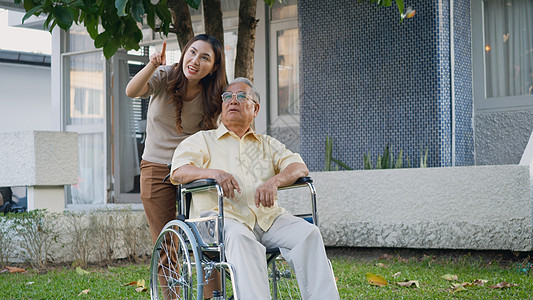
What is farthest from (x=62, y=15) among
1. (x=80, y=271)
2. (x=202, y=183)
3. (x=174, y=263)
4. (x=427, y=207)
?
(x=427, y=207)

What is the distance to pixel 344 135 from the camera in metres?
6.91

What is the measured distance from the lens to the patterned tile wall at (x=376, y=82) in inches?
253

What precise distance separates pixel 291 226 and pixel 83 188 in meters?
8.22

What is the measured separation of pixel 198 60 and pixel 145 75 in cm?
27

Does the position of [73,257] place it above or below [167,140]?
below

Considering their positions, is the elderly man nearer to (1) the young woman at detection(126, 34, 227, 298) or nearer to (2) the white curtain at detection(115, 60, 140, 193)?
(1) the young woman at detection(126, 34, 227, 298)

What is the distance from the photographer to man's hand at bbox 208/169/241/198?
9.48 ft

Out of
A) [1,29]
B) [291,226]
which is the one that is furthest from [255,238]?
[1,29]

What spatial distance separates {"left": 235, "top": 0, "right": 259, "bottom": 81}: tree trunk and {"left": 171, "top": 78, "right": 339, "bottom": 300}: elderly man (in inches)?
103

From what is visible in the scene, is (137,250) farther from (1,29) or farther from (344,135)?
(1,29)

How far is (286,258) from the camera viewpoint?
9.70 ft

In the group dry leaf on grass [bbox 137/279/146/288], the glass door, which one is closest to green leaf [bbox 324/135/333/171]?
dry leaf on grass [bbox 137/279/146/288]

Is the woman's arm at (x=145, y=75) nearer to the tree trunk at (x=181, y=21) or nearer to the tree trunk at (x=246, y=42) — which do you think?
the tree trunk at (x=246, y=42)

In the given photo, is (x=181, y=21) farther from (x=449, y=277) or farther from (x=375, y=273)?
(x=449, y=277)
